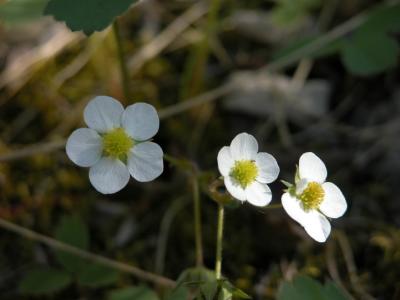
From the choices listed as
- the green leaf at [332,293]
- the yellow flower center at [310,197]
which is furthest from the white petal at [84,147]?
the green leaf at [332,293]

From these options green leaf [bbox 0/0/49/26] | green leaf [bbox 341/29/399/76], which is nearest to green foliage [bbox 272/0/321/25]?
green leaf [bbox 341/29/399/76]

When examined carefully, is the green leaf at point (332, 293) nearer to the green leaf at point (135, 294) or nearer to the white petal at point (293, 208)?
the white petal at point (293, 208)

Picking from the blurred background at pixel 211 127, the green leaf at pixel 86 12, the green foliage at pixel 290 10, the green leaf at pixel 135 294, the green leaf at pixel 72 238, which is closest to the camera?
the green leaf at pixel 86 12

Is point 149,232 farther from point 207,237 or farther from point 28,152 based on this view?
point 28,152

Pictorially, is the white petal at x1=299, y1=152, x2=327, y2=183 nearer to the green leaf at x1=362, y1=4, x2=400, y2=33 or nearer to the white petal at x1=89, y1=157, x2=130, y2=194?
the white petal at x1=89, y1=157, x2=130, y2=194

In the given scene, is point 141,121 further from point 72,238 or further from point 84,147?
point 72,238

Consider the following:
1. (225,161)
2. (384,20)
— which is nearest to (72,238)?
(225,161)

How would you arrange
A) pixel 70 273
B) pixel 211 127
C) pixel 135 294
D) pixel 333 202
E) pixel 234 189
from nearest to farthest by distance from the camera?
pixel 234 189 → pixel 333 202 → pixel 135 294 → pixel 70 273 → pixel 211 127
